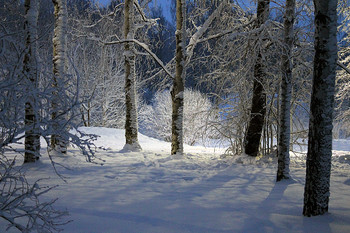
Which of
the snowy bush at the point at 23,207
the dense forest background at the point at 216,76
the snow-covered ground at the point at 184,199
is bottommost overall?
the snow-covered ground at the point at 184,199

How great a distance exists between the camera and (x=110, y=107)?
1922cm

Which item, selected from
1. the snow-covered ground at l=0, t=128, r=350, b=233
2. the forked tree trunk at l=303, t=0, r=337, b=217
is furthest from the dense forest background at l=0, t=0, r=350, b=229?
the snow-covered ground at l=0, t=128, r=350, b=233

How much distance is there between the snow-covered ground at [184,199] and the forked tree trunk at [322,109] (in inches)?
9.5

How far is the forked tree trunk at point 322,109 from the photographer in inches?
105

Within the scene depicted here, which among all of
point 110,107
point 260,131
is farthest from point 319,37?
point 110,107

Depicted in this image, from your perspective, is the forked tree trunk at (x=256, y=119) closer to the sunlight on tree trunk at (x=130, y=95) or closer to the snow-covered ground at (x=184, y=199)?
the snow-covered ground at (x=184, y=199)

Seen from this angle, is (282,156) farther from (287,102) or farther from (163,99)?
(163,99)

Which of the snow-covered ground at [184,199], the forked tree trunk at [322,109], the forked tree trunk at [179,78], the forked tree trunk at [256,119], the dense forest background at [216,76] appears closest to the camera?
the dense forest background at [216,76]

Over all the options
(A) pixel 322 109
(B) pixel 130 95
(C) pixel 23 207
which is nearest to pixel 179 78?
(B) pixel 130 95

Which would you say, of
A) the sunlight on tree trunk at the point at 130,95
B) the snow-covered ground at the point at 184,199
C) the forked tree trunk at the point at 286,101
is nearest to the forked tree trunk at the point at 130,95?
the sunlight on tree trunk at the point at 130,95

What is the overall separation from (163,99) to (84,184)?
21677 millimetres

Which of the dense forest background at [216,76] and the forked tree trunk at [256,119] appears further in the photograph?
the forked tree trunk at [256,119]

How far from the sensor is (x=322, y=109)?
8.83 feet

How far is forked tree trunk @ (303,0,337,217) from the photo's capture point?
266 centimetres
